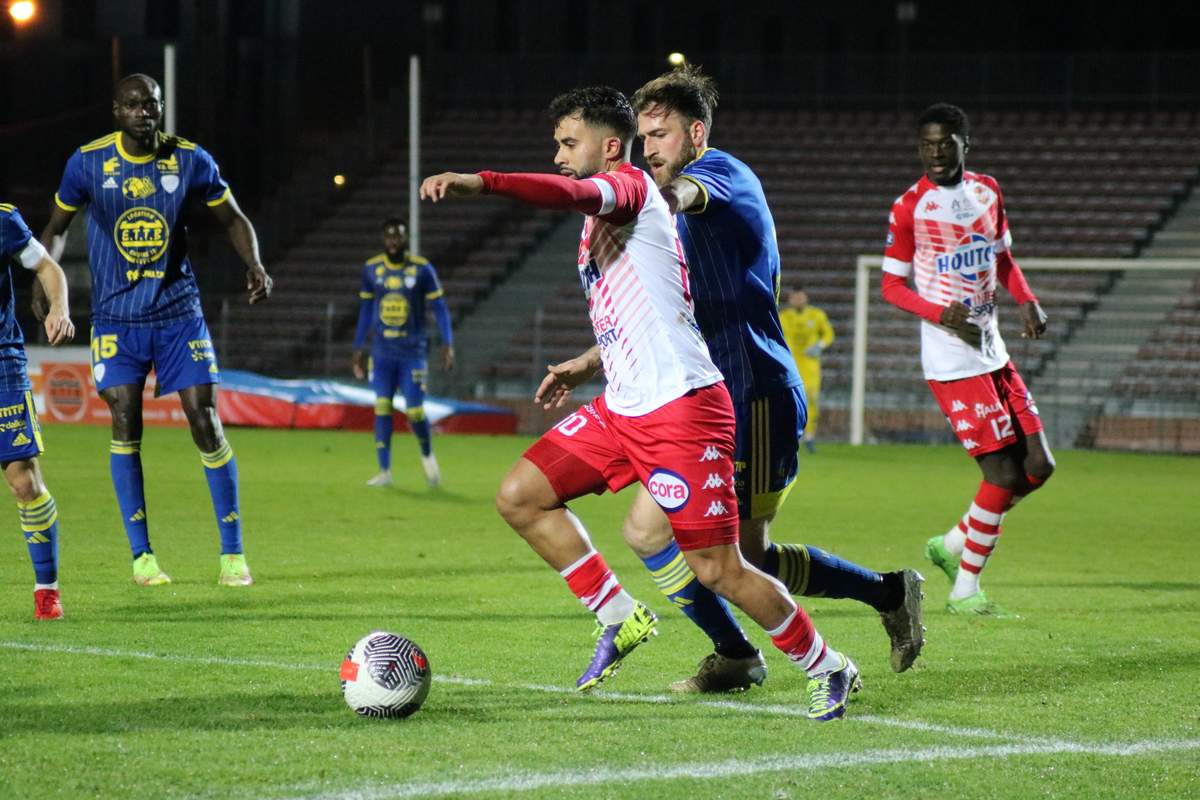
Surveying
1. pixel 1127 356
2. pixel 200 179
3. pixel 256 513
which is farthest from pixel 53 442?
pixel 1127 356

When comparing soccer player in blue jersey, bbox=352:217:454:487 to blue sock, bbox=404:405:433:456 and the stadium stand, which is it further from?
the stadium stand

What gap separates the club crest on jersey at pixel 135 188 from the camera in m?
7.93

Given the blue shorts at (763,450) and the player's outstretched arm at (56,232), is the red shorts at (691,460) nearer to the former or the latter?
the blue shorts at (763,450)

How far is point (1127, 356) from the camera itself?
22922 mm

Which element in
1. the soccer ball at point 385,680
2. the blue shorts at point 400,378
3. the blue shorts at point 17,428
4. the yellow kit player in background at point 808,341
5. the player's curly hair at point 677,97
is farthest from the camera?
the yellow kit player in background at point 808,341

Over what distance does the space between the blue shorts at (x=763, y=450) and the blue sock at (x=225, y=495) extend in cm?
335

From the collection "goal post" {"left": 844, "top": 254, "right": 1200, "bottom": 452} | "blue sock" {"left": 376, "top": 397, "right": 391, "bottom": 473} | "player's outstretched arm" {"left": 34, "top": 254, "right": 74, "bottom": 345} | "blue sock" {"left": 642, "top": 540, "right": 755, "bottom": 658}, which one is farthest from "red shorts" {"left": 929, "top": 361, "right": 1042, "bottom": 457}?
"goal post" {"left": 844, "top": 254, "right": 1200, "bottom": 452}

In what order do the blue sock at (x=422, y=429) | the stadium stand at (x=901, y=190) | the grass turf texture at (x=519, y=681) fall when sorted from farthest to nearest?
1. the stadium stand at (x=901, y=190)
2. the blue sock at (x=422, y=429)
3. the grass turf texture at (x=519, y=681)

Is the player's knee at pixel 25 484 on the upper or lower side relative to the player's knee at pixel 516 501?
lower

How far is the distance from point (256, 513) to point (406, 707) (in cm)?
713

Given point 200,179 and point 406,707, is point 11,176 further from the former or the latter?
point 406,707

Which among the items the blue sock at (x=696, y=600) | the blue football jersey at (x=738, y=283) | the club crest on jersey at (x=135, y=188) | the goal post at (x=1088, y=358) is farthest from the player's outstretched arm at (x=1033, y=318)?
the goal post at (x=1088, y=358)

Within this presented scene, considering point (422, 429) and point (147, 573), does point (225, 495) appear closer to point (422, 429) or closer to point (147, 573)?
point (147, 573)

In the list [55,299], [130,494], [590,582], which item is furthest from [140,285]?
[590,582]
